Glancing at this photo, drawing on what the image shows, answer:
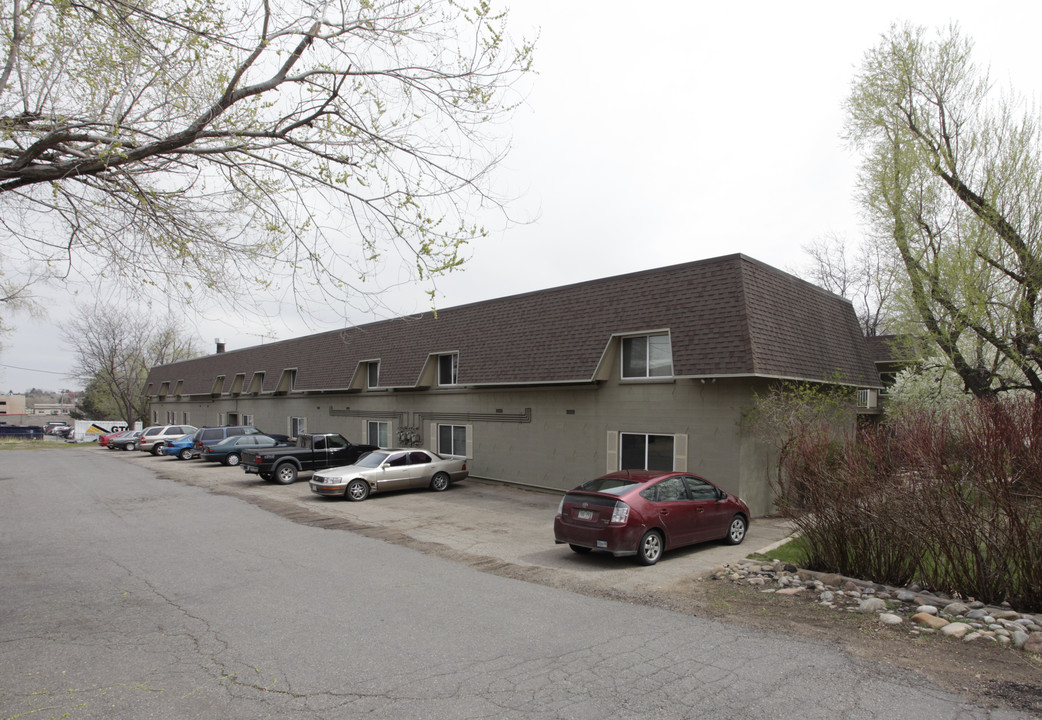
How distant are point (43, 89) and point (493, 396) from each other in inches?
606

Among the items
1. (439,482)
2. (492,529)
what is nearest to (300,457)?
(439,482)

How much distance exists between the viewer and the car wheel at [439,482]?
1947 centimetres

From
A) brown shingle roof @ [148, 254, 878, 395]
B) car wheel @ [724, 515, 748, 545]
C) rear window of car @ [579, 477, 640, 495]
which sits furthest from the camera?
brown shingle roof @ [148, 254, 878, 395]

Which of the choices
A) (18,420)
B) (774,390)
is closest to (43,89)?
(774,390)

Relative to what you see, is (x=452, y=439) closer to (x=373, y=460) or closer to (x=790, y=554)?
(x=373, y=460)

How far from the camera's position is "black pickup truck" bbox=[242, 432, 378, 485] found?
21.2 m

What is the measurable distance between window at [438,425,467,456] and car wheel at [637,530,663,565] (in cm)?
1267

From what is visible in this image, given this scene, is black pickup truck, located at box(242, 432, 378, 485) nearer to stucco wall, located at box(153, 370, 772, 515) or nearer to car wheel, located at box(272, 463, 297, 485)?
car wheel, located at box(272, 463, 297, 485)

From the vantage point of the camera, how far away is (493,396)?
829 inches

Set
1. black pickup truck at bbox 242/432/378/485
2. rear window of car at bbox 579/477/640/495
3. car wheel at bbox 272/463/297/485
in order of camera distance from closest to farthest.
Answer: rear window of car at bbox 579/477/640/495, black pickup truck at bbox 242/432/378/485, car wheel at bbox 272/463/297/485

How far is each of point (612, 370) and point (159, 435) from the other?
1201 inches

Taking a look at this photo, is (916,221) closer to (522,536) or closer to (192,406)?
(522,536)

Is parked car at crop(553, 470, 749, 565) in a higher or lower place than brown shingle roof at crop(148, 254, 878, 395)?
lower

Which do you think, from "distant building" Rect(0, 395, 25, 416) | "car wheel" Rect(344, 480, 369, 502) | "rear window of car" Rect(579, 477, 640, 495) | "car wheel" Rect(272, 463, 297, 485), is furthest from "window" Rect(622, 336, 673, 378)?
"distant building" Rect(0, 395, 25, 416)
